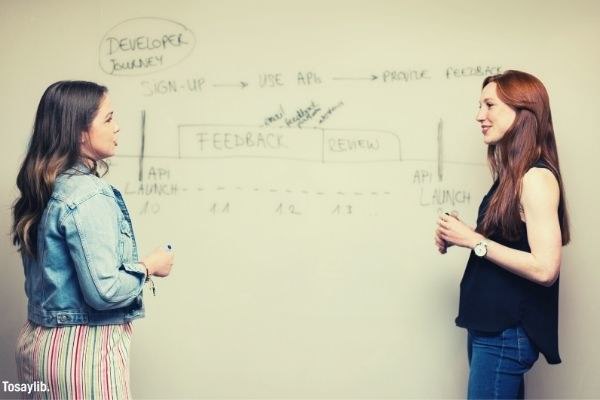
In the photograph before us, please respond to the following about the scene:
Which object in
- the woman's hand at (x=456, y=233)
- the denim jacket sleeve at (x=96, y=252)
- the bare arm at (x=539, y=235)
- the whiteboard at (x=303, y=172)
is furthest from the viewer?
the whiteboard at (x=303, y=172)

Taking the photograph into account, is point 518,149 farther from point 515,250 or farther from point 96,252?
point 96,252

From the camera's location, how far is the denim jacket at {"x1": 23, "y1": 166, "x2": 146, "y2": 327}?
60.1 inches

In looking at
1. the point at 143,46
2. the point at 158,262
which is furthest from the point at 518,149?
the point at 143,46

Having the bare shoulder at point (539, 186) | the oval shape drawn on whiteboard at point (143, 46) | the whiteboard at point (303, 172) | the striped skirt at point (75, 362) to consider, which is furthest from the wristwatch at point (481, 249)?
the oval shape drawn on whiteboard at point (143, 46)

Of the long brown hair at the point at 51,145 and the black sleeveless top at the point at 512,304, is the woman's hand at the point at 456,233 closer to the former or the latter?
the black sleeveless top at the point at 512,304

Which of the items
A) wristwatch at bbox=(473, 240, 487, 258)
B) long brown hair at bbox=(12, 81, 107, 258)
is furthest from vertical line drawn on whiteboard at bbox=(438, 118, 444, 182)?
long brown hair at bbox=(12, 81, 107, 258)

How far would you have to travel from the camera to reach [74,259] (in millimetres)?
1533

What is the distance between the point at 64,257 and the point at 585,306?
5.74ft

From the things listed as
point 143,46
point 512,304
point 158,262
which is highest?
point 143,46

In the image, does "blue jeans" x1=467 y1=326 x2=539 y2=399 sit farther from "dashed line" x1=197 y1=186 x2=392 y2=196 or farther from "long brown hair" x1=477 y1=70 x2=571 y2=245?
"dashed line" x1=197 y1=186 x2=392 y2=196

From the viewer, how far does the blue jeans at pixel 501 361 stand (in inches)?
67.9

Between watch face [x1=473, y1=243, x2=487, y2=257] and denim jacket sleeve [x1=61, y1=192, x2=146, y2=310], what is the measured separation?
2.91 feet

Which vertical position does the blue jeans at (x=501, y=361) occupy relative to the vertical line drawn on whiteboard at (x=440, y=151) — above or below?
below

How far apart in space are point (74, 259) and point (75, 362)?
0.81ft
